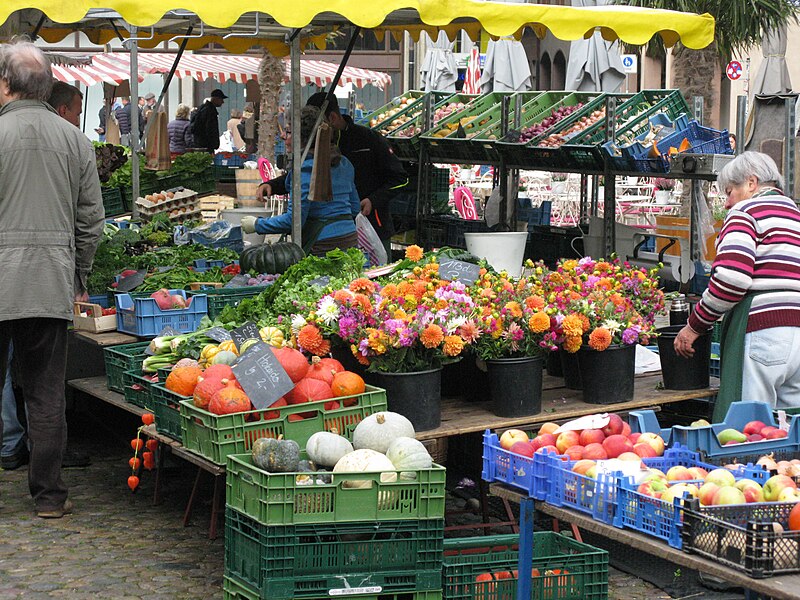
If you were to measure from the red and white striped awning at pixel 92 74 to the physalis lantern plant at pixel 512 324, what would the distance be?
15.2 m

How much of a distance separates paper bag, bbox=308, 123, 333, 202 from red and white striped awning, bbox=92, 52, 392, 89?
13028 millimetres

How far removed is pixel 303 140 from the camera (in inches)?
333

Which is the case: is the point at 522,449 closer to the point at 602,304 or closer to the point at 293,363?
the point at 293,363

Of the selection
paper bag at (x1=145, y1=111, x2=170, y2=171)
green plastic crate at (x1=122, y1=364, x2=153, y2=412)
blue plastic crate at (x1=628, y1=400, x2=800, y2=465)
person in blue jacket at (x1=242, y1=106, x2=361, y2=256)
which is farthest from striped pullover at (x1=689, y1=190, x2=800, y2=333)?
paper bag at (x1=145, y1=111, x2=170, y2=171)

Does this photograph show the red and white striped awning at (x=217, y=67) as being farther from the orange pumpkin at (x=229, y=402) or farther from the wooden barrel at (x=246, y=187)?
the orange pumpkin at (x=229, y=402)

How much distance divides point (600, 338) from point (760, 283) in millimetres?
719

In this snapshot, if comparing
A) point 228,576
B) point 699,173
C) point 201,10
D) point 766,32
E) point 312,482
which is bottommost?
point 228,576

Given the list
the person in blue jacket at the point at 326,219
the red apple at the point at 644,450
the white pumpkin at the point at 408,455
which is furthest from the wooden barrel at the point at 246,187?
the red apple at the point at 644,450

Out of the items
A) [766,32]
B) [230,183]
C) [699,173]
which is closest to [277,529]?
[699,173]

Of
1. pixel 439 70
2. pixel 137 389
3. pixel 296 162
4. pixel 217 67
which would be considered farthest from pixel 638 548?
pixel 217 67

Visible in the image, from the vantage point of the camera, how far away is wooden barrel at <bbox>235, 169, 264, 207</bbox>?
12750 mm

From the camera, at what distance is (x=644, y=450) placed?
4.05 metres

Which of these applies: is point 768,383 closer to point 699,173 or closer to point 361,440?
point 361,440

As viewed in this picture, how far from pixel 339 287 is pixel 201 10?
1.75 m
